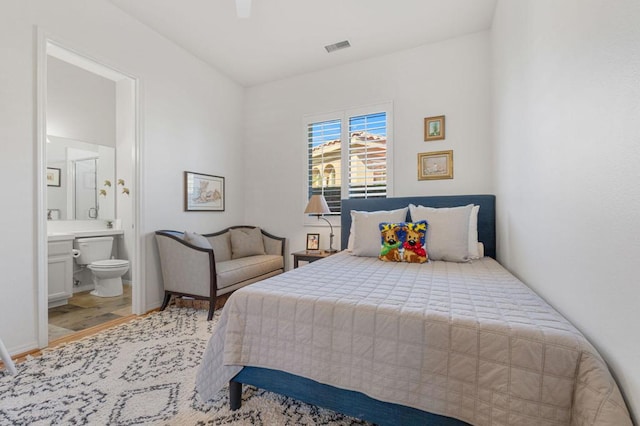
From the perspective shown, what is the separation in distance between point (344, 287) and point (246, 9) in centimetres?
211

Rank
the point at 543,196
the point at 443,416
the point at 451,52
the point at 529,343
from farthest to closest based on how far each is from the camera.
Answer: the point at 451,52
the point at 543,196
the point at 443,416
the point at 529,343

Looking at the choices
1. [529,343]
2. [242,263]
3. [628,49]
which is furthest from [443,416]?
[242,263]

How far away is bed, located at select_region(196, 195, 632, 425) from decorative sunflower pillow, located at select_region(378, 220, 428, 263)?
2.08 feet

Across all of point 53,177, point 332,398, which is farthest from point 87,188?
point 332,398

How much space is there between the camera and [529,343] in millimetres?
977

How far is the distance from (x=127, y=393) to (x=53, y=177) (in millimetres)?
3581

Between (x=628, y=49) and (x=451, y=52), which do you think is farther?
(x=451, y=52)

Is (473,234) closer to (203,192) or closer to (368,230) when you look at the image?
(368,230)

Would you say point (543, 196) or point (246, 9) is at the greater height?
point (246, 9)

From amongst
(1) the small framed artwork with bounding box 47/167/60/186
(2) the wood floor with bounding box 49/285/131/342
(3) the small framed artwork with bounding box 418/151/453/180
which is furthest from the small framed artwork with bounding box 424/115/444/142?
(1) the small framed artwork with bounding box 47/167/60/186

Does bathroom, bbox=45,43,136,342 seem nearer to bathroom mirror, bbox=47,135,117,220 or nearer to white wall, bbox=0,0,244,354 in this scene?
bathroom mirror, bbox=47,135,117,220

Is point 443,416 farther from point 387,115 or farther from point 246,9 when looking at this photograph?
point 387,115

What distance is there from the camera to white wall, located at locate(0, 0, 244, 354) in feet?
6.89

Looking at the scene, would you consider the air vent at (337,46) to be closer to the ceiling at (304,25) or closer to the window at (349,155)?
the ceiling at (304,25)
